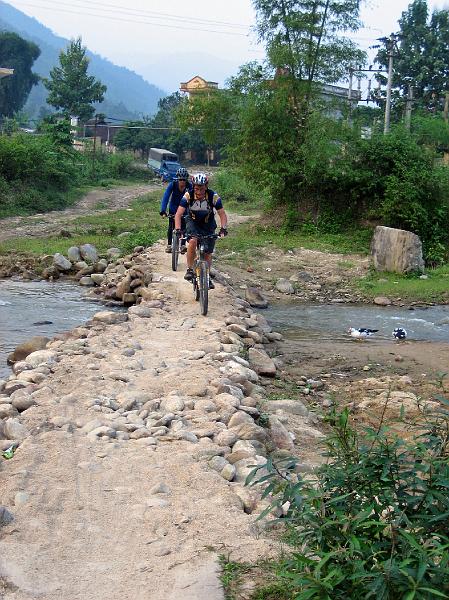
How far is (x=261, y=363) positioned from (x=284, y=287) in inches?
276

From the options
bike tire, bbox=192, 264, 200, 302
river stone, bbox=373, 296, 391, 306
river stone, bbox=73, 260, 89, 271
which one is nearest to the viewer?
bike tire, bbox=192, 264, 200, 302

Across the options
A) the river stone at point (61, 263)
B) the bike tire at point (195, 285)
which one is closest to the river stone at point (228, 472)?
the bike tire at point (195, 285)

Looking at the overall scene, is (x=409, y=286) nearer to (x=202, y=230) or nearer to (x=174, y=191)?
(x=174, y=191)

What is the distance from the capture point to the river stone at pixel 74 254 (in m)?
17.8

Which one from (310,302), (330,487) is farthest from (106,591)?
(310,302)

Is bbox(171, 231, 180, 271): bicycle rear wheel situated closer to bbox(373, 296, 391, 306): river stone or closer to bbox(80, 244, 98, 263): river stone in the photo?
bbox(373, 296, 391, 306): river stone

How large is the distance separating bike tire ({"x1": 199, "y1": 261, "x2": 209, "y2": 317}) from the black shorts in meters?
0.22

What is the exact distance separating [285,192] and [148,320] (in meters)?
13.0

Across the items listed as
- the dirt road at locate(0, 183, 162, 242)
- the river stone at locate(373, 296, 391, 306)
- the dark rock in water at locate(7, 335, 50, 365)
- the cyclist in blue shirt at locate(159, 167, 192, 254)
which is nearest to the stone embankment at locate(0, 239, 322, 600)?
the dark rock in water at locate(7, 335, 50, 365)

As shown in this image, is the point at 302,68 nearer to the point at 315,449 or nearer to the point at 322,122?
the point at 322,122

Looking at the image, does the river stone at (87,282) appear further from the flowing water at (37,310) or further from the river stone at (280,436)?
the river stone at (280,436)

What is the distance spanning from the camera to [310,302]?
15.6m

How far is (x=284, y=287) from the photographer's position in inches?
639

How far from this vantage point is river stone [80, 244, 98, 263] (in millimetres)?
17812
